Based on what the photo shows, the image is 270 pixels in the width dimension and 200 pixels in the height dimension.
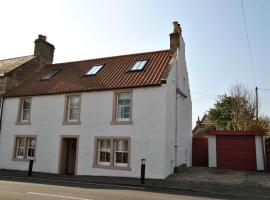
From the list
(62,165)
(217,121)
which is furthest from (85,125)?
(217,121)

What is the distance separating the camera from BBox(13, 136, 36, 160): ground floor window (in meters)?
20.6

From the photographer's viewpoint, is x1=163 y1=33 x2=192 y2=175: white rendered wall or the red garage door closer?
x1=163 y1=33 x2=192 y2=175: white rendered wall

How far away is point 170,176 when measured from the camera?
1662cm

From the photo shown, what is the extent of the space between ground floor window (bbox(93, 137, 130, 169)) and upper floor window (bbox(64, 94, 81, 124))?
8.66ft

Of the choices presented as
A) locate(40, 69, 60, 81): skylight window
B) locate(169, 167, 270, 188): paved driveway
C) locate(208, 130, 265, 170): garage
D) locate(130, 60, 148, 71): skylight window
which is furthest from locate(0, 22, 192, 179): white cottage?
locate(208, 130, 265, 170): garage

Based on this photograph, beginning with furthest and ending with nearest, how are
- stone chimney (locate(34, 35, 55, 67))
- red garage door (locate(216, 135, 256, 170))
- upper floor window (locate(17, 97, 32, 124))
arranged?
stone chimney (locate(34, 35, 55, 67)) → upper floor window (locate(17, 97, 32, 124)) → red garage door (locate(216, 135, 256, 170))

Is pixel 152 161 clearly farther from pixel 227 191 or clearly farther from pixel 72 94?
pixel 72 94

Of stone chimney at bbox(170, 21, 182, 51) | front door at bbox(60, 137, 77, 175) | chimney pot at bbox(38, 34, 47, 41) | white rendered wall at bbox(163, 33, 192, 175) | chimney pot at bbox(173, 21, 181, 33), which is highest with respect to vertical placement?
chimney pot at bbox(38, 34, 47, 41)

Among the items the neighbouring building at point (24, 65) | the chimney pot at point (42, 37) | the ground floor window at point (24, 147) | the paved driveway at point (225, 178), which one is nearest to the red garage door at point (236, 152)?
the paved driveway at point (225, 178)

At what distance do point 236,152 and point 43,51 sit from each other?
19.2 metres

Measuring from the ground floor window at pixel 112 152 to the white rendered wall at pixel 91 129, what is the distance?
310mm

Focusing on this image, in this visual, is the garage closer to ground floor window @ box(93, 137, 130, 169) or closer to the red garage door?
the red garage door

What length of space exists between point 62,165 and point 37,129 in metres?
3.38

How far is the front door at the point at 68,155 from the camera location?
19359mm
